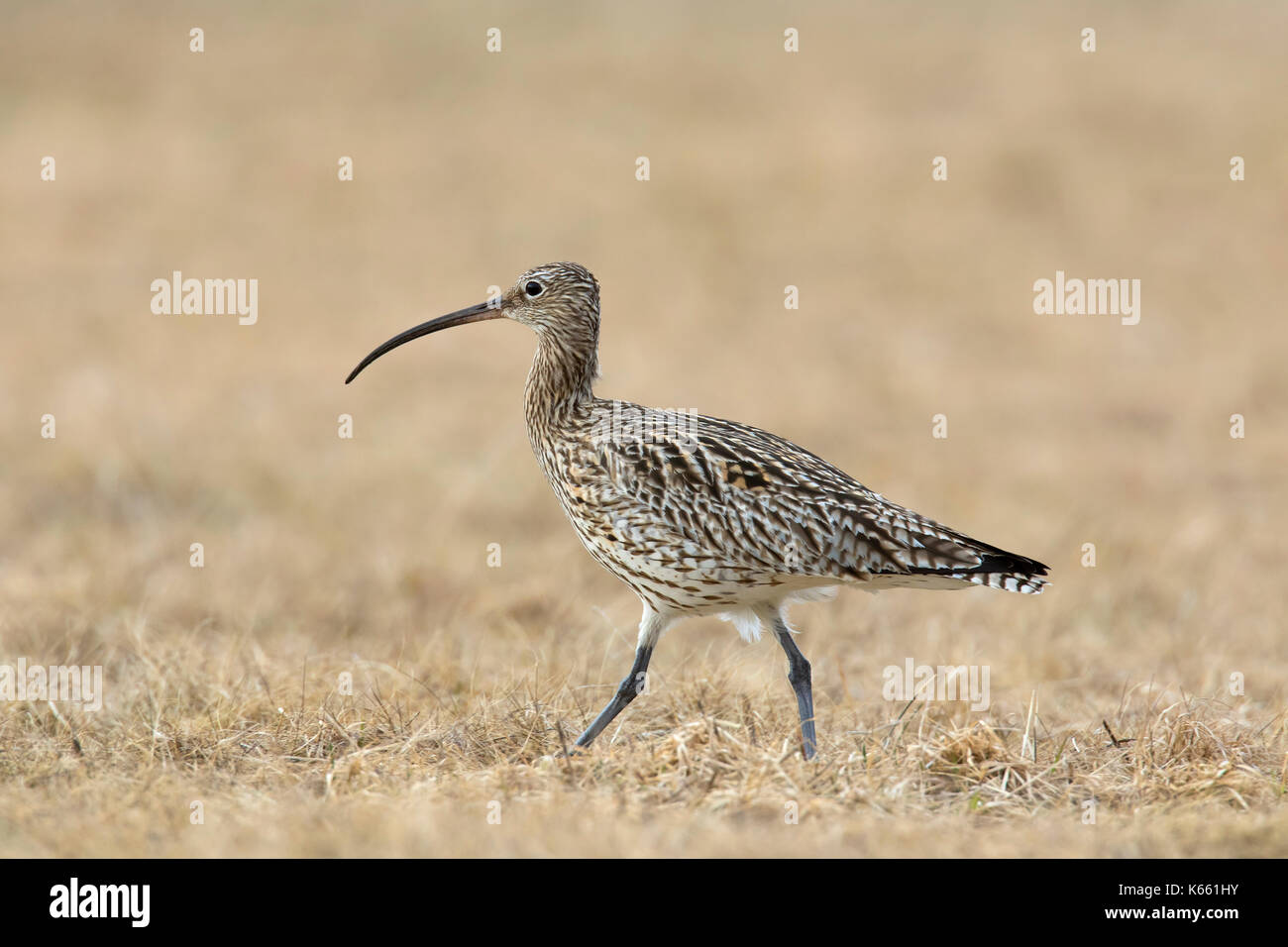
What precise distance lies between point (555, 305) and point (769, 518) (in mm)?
1585

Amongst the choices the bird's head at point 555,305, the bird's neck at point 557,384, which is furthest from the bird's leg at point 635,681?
the bird's head at point 555,305

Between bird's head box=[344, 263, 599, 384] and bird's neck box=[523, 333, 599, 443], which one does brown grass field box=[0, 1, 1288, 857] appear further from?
bird's head box=[344, 263, 599, 384]

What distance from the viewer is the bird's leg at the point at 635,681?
6.43 m

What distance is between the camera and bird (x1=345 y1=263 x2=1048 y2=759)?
638 cm

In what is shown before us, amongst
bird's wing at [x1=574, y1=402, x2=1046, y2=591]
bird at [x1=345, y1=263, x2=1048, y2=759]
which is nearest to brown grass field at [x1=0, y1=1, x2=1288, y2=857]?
bird at [x1=345, y1=263, x2=1048, y2=759]

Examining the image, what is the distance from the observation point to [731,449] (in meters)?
6.69

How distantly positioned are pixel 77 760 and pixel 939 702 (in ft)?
12.7

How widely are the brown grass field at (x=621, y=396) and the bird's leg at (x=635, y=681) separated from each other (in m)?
0.17

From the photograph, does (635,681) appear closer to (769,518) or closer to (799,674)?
(799,674)

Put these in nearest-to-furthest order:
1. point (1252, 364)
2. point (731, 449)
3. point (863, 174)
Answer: point (731, 449) < point (1252, 364) < point (863, 174)

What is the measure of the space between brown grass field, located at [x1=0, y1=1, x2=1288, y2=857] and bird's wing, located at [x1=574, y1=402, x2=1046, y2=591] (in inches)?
29.2
